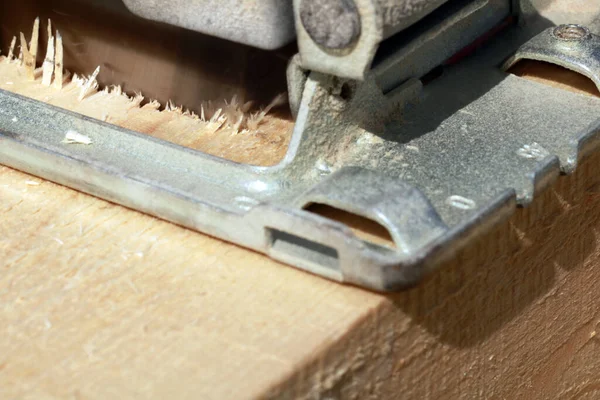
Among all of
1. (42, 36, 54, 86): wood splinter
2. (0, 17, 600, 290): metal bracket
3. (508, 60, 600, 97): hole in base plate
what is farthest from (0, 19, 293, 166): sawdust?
(508, 60, 600, 97): hole in base plate

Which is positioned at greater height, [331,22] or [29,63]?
[331,22]

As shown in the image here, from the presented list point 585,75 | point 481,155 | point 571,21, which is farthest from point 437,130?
point 571,21

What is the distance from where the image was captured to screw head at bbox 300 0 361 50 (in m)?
0.83

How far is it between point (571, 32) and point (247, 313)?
493 mm

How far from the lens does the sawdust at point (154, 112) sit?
1029 mm

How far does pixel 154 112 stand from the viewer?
43.4 inches

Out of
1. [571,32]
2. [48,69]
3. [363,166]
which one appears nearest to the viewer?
[363,166]

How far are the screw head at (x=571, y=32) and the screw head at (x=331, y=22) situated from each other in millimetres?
323

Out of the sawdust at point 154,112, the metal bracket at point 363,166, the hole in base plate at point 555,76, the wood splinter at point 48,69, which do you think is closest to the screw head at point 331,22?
the metal bracket at point 363,166

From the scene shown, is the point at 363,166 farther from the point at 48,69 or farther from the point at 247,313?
the point at 48,69

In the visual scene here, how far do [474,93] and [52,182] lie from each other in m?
0.40

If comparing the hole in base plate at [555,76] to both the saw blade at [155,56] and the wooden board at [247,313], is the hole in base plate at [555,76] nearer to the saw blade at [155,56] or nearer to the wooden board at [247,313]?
the wooden board at [247,313]

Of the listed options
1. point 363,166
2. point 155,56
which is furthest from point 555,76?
point 155,56

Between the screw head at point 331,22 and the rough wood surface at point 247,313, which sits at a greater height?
the screw head at point 331,22
